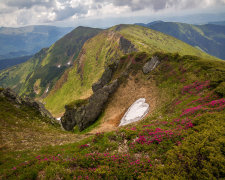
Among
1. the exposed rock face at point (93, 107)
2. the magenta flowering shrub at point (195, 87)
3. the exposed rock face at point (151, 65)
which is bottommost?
the exposed rock face at point (93, 107)

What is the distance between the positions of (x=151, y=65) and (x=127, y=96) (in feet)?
64.7

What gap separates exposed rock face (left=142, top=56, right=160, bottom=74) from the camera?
58156mm

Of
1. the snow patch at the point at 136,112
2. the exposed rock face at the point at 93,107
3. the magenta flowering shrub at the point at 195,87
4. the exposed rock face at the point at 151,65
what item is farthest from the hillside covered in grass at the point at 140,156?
the exposed rock face at the point at 93,107

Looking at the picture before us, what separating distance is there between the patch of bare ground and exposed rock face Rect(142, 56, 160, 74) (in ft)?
9.84

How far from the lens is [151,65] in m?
59.0

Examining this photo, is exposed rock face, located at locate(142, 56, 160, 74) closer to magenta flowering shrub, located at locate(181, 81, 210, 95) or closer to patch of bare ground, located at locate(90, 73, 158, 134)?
patch of bare ground, located at locate(90, 73, 158, 134)

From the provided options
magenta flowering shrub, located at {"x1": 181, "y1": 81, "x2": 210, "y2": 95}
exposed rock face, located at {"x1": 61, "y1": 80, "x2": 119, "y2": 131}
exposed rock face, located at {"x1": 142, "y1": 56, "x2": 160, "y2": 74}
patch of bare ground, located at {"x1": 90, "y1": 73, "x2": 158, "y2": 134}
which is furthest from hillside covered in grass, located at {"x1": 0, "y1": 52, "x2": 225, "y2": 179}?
exposed rock face, located at {"x1": 61, "y1": 80, "x2": 119, "y2": 131}

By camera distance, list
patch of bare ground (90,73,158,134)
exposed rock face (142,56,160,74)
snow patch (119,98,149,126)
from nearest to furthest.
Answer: snow patch (119,98,149,126), patch of bare ground (90,73,158,134), exposed rock face (142,56,160,74)

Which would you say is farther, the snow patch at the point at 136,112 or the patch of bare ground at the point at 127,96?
the patch of bare ground at the point at 127,96

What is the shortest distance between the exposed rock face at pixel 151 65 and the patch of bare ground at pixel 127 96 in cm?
300

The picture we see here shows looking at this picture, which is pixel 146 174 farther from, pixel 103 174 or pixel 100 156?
pixel 100 156

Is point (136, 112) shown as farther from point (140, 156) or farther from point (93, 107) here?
point (140, 156)

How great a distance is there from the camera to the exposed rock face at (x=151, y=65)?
58.2m

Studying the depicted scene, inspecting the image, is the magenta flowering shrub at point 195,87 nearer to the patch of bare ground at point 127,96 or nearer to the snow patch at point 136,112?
the patch of bare ground at point 127,96
